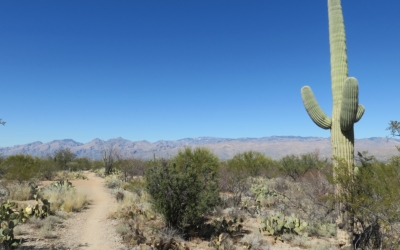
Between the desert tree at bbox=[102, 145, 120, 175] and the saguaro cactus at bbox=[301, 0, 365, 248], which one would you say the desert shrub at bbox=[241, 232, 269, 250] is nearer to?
the saguaro cactus at bbox=[301, 0, 365, 248]

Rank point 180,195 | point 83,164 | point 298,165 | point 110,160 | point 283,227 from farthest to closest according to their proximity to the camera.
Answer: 1. point 83,164
2. point 110,160
3. point 298,165
4. point 283,227
5. point 180,195

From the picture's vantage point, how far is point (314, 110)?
8586 millimetres

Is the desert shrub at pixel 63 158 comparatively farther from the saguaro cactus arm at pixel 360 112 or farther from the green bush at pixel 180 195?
the saguaro cactus arm at pixel 360 112

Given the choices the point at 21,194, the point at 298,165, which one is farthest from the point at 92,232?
the point at 298,165

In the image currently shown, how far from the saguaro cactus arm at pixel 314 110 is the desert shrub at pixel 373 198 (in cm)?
152

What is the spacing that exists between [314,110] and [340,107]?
0.82m

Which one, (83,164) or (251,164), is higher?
(251,164)

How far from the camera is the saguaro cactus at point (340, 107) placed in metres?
7.41

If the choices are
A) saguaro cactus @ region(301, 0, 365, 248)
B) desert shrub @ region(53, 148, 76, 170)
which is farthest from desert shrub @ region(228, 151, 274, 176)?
desert shrub @ region(53, 148, 76, 170)

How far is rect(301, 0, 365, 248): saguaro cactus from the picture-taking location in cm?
741

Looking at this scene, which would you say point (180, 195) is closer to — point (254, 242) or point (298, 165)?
point (254, 242)

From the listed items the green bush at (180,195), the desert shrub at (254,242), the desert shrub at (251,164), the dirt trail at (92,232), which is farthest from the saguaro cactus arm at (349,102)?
the desert shrub at (251,164)

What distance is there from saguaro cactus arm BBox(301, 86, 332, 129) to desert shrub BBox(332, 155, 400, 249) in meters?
1.52

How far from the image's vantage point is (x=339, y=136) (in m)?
7.88
